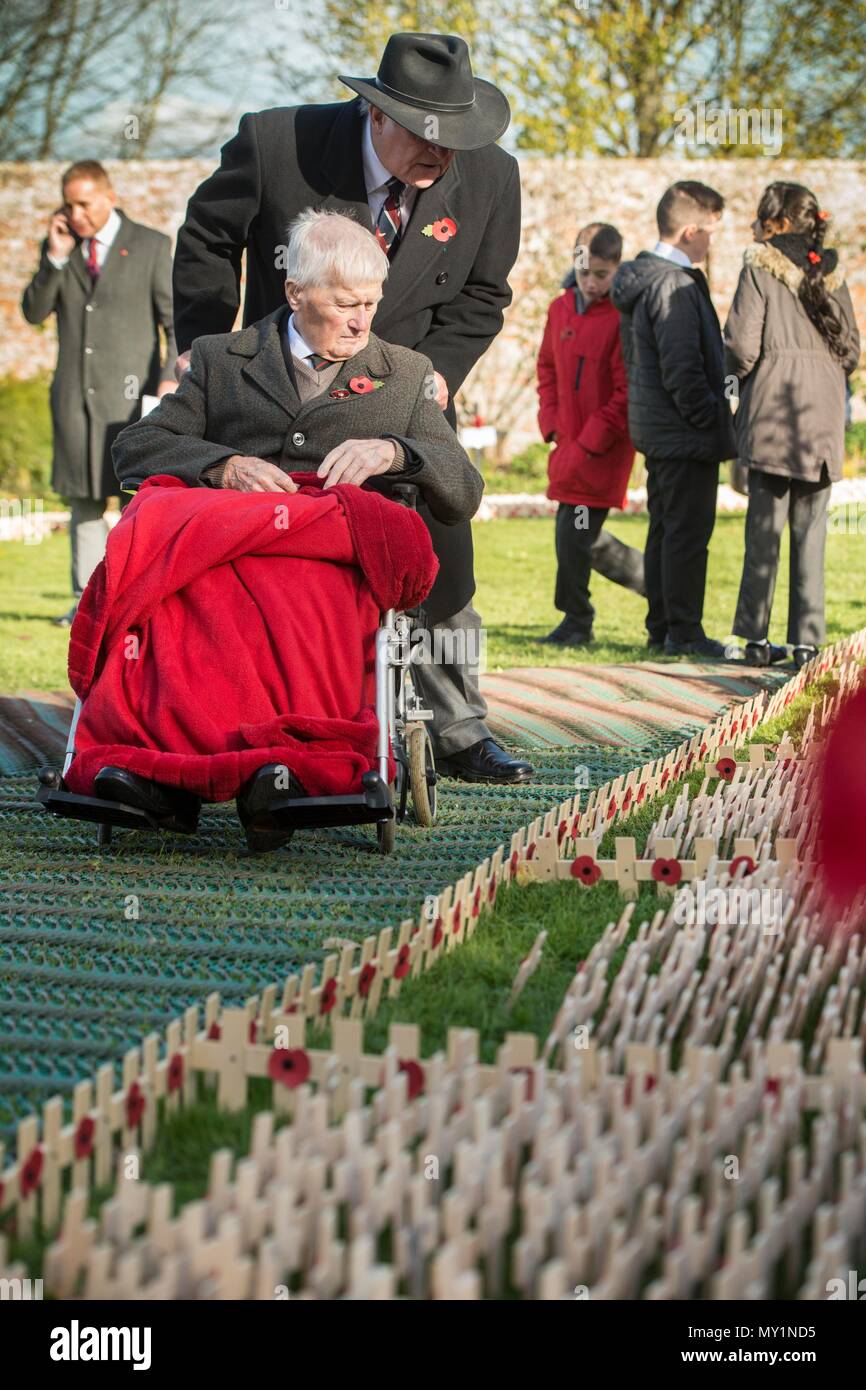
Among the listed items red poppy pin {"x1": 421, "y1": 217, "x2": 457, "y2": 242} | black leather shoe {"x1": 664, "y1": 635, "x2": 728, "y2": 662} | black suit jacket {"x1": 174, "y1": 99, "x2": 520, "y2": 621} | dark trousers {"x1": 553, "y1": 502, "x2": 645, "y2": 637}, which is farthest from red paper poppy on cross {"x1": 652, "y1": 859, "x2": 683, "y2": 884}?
dark trousers {"x1": 553, "y1": 502, "x2": 645, "y2": 637}

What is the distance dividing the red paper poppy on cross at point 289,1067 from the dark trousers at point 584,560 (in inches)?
254

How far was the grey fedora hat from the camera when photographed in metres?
4.78

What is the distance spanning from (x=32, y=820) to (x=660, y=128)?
A: 73.2 feet

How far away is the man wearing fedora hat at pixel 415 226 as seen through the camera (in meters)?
4.95

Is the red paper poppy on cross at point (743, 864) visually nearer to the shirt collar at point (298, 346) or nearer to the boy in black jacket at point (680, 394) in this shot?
the shirt collar at point (298, 346)

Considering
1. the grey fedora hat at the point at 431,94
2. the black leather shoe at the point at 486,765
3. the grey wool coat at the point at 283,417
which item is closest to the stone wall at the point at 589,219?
the black leather shoe at the point at 486,765

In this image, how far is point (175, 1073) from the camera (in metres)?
2.81

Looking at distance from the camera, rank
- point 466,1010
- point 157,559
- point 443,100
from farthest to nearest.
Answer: point 443,100 < point 157,559 < point 466,1010

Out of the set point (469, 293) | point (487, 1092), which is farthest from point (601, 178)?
point (487, 1092)

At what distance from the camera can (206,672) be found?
14.4 feet

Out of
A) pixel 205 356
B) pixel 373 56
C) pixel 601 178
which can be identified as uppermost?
pixel 373 56

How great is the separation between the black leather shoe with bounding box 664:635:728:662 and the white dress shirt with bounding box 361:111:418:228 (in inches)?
147
